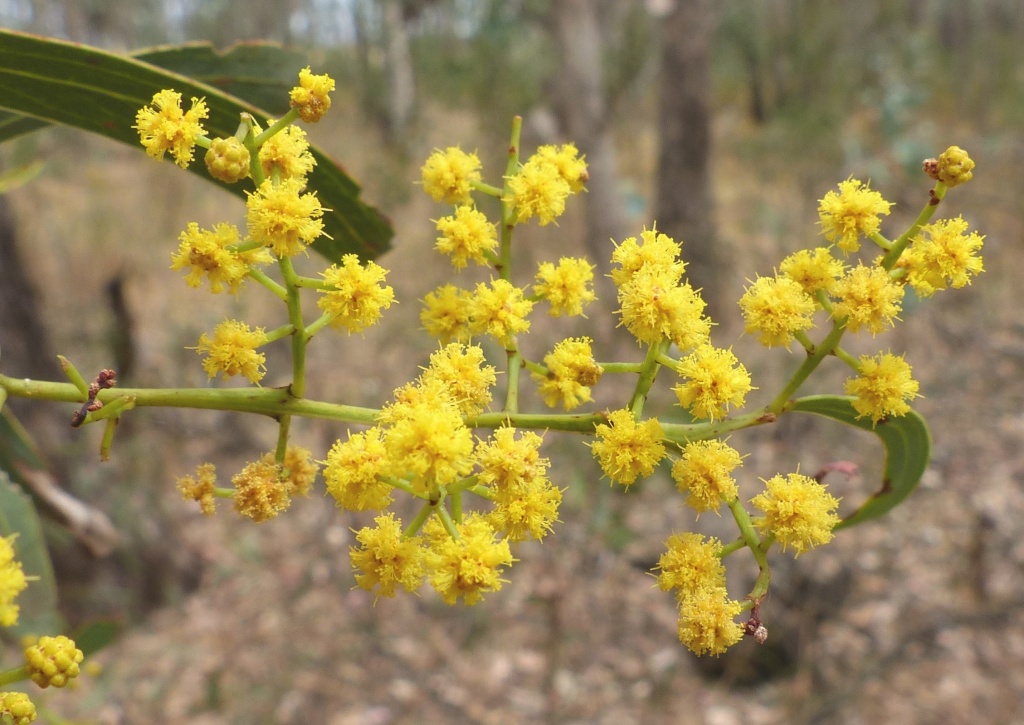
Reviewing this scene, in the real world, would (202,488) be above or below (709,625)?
above

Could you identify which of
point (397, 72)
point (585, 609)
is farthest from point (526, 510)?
point (397, 72)

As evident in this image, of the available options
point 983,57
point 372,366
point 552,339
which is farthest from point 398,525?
point 983,57

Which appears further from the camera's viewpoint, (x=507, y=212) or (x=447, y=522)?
(x=507, y=212)

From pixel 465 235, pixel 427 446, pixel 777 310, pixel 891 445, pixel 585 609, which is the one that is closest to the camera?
pixel 427 446

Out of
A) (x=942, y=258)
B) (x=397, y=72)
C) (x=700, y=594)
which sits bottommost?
(x=700, y=594)

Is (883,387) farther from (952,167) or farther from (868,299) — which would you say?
(952,167)

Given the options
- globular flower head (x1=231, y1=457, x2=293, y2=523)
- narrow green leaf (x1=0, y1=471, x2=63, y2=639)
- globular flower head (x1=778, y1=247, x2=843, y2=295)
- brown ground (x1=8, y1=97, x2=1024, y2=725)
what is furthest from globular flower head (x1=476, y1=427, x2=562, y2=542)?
brown ground (x1=8, y1=97, x2=1024, y2=725)

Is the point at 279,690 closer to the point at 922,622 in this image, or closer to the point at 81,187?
the point at 922,622

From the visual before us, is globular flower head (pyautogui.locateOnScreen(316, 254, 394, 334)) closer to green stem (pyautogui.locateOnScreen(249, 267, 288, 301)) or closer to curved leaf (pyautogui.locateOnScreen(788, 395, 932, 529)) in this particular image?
green stem (pyautogui.locateOnScreen(249, 267, 288, 301))
